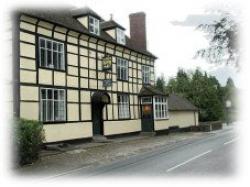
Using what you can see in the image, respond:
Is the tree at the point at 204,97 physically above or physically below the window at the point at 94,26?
below

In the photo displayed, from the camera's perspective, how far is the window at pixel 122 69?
97.3 feet

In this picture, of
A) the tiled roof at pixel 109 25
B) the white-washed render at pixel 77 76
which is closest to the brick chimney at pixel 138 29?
the white-washed render at pixel 77 76

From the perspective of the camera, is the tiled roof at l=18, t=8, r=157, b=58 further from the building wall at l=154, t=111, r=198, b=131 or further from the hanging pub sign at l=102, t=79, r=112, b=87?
the building wall at l=154, t=111, r=198, b=131

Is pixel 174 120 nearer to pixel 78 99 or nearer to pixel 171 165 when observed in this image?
pixel 78 99

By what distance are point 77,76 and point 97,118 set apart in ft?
13.4

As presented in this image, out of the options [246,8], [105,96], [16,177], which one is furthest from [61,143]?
[246,8]

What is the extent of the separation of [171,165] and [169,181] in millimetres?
3122

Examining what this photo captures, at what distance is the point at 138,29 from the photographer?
119 ft

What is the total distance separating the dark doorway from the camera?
2545 cm

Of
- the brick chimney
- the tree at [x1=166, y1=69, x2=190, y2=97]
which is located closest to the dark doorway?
the brick chimney

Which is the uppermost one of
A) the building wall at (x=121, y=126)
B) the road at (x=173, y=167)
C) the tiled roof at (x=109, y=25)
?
the tiled roof at (x=109, y=25)

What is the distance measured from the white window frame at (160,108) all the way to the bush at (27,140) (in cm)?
1805

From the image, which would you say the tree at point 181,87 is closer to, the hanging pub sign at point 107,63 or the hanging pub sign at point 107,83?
the hanging pub sign at point 107,63
